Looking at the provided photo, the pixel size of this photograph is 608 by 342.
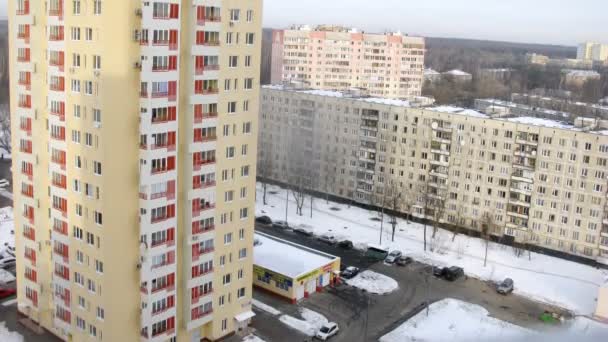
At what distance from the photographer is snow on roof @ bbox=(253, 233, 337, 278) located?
28547 millimetres

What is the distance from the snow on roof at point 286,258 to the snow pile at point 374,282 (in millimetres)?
1710

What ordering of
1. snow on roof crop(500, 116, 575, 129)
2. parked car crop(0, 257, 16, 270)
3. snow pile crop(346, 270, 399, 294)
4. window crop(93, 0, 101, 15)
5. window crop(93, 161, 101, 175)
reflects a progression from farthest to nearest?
snow on roof crop(500, 116, 575, 129) < snow pile crop(346, 270, 399, 294) < parked car crop(0, 257, 16, 270) < window crop(93, 161, 101, 175) < window crop(93, 0, 101, 15)

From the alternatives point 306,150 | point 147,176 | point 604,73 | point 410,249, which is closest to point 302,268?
point 410,249

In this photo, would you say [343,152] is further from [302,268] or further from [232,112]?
[232,112]

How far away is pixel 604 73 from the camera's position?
419 ft

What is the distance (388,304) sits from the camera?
28.2 meters

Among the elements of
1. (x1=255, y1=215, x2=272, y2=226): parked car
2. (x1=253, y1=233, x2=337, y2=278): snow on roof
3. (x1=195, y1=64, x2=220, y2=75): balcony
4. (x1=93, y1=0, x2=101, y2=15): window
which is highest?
(x1=93, y1=0, x2=101, y2=15): window

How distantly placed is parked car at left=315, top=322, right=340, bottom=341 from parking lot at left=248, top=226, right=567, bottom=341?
13.0 inches

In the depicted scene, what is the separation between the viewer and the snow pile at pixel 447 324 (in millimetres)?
25047

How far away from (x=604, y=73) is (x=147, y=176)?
129m

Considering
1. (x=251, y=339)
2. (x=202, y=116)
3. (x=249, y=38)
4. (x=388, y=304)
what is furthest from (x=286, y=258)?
(x=249, y=38)

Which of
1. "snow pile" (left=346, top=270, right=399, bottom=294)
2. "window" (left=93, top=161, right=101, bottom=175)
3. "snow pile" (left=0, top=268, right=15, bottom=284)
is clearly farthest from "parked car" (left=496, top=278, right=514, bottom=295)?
"snow pile" (left=0, top=268, right=15, bottom=284)

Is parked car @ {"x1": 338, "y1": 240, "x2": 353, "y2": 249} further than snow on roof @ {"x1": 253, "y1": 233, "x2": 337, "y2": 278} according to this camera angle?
Yes

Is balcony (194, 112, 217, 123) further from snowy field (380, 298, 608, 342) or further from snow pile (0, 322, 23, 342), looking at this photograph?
snowy field (380, 298, 608, 342)
